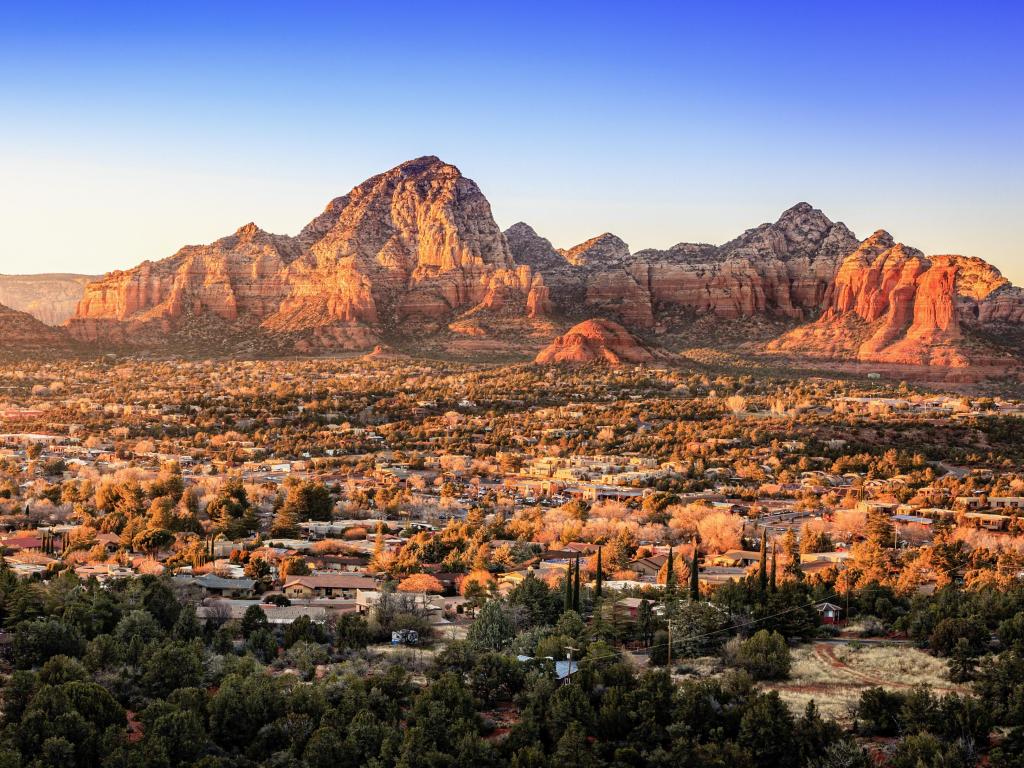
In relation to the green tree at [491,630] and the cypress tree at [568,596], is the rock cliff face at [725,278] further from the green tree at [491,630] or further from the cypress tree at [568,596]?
the green tree at [491,630]

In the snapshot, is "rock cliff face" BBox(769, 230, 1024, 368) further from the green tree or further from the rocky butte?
the green tree

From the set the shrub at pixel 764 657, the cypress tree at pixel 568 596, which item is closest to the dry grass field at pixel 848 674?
the shrub at pixel 764 657

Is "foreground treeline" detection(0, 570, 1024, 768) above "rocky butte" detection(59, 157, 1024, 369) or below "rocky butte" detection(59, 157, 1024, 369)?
below

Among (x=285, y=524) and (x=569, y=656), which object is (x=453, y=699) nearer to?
(x=569, y=656)

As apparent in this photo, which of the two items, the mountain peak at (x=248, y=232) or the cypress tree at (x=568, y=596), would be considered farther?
the mountain peak at (x=248, y=232)

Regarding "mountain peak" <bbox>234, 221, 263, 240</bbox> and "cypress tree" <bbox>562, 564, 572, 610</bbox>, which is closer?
"cypress tree" <bbox>562, 564, 572, 610</bbox>

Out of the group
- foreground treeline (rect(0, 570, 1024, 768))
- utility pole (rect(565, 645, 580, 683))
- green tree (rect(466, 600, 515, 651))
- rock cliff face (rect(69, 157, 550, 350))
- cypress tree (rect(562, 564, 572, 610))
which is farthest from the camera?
rock cliff face (rect(69, 157, 550, 350))

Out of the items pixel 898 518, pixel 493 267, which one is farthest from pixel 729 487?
pixel 493 267

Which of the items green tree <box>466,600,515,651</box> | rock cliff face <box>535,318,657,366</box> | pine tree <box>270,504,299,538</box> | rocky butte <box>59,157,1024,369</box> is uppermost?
rocky butte <box>59,157,1024,369</box>

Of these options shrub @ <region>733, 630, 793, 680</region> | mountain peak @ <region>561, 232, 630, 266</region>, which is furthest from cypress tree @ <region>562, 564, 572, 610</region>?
mountain peak @ <region>561, 232, 630, 266</region>
